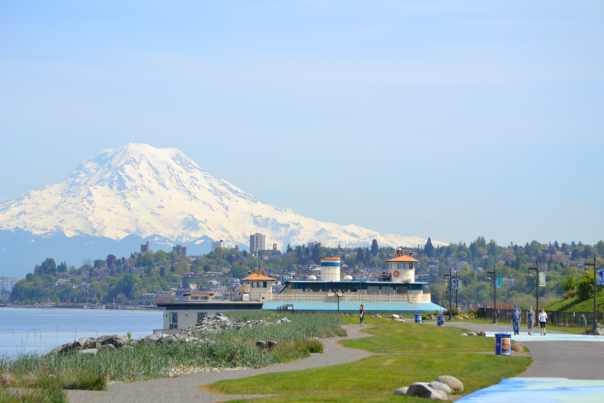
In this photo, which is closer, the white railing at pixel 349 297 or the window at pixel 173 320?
the window at pixel 173 320

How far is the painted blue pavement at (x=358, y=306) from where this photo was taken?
75875mm

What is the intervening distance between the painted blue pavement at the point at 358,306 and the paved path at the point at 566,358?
1399 inches

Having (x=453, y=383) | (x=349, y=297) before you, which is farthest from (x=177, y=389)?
(x=349, y=297)

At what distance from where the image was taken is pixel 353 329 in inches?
1956

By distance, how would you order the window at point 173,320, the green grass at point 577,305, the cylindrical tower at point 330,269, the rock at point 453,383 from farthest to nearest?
the cylindrical tower at point 330,269 < the window at point 173,320 < the green grass at point 577,305 < the rock at point 453,383

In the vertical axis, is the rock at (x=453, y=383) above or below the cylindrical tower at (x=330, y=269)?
below

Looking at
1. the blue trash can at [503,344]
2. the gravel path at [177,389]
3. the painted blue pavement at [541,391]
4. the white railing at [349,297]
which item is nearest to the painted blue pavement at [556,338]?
the blue trash can at [503,344]

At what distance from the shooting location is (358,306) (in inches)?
3027

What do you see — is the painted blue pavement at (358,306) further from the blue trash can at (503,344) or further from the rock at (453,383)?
the rock at (453,383)

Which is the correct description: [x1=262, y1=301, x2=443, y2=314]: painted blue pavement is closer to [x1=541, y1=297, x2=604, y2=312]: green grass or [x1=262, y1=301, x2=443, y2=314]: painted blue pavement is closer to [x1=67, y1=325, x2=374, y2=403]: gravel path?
[x1=541, y1=297, x2=604, y2=312]: green grass

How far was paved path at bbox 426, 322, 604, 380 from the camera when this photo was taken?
83.9 feet

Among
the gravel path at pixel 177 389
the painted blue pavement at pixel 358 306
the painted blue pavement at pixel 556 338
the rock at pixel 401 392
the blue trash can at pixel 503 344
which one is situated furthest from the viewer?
the painted blue pavement at pixel 358 306

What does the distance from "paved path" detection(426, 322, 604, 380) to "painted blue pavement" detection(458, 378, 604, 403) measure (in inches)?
58.8

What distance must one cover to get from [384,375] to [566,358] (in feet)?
33.8
